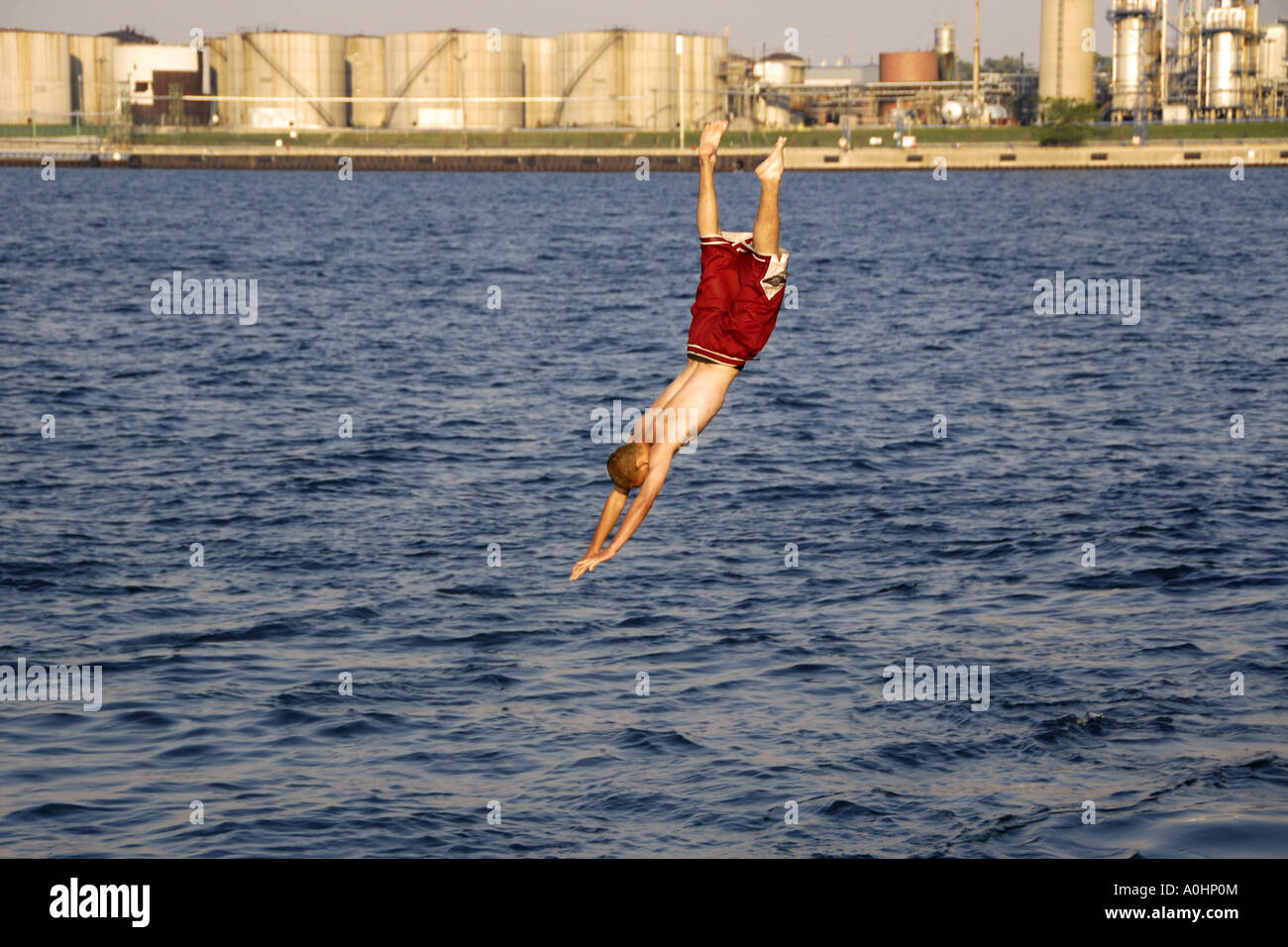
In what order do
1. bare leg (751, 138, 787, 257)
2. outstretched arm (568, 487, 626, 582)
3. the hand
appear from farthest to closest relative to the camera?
the hand < outstretched arm (568, 487, 626, 582) < bare leg (751, 138, 787, 257)

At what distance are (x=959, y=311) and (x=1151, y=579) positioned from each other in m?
48.6

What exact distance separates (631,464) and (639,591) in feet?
66.4

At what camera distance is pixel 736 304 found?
15102mm

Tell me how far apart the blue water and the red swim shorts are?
11417 mm

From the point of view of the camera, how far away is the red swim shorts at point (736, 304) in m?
14.9

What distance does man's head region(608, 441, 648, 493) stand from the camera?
49.9ft

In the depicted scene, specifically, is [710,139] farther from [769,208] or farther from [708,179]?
[769,208]

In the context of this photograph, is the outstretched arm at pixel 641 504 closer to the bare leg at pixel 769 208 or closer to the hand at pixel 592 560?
the hand at pixel 592 560

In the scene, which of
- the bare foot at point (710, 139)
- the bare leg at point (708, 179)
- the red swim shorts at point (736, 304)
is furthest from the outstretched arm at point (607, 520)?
the bare foot at point (710, 139)

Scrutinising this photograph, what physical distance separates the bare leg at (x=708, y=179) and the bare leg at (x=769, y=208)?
1.44 ft

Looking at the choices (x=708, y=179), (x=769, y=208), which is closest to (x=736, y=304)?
(x=769, y=208)

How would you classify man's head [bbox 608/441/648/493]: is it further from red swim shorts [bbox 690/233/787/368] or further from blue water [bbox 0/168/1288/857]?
blue water [bbox 0/168/1288/857]

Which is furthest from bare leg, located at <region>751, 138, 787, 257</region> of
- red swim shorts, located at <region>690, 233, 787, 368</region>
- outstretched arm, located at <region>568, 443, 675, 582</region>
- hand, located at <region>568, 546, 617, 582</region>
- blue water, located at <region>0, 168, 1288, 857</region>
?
blue water, located at <region>0, 168, 1288, 857</region>
